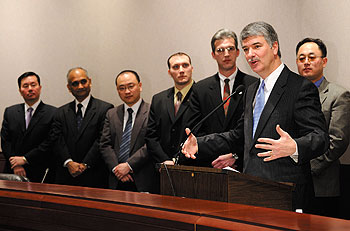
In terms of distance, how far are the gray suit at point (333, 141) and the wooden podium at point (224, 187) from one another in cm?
119

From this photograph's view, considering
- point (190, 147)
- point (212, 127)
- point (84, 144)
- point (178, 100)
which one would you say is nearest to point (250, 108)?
point (190, 147)

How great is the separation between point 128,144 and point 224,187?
2.21 metres

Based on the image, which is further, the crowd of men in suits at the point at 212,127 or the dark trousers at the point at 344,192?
the dark trousers at the point at 344,192

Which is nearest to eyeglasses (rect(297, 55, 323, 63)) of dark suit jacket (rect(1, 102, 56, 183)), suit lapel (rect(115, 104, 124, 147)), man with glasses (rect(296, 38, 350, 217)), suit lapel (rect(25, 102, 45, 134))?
man with glasses (rect(296, 38, 350, 217))

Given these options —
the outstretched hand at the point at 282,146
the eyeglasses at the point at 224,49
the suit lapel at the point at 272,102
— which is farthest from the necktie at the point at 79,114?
the outstretched hand at the point at 282,146

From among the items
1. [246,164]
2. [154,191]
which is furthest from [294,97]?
[154,191]

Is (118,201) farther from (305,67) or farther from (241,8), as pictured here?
(241,8)

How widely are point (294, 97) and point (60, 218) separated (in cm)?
117

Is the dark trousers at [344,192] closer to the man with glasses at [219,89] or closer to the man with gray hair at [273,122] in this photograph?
the man with glasses at [219,89]

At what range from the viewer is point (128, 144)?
3.90 meters

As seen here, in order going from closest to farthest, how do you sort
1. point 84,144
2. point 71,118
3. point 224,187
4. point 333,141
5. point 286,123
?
point 224,187 → point 286,123 → point 333,141 → point 84,144 → point 71,118

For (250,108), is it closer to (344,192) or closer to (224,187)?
(224,187)

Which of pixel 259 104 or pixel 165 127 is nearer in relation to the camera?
pixel 259 104

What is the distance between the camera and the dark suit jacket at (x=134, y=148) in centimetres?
376
